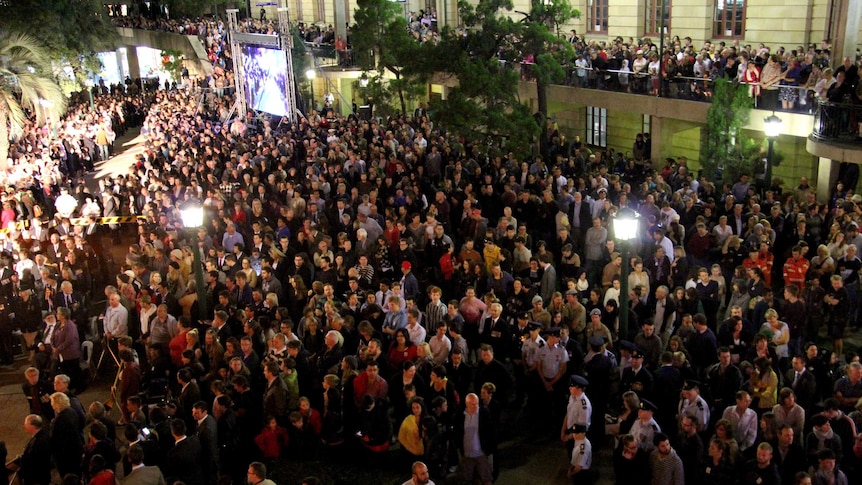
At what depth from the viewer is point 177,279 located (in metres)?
13.2

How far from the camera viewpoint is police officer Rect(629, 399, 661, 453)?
26.3ft

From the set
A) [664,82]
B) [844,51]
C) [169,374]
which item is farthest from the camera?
[664,82]

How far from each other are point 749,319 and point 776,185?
700 centimetres

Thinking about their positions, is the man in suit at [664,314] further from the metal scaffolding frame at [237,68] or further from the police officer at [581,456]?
the metal scaffolding frame at [237,68]

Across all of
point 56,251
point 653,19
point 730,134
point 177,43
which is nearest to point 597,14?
point 653,19

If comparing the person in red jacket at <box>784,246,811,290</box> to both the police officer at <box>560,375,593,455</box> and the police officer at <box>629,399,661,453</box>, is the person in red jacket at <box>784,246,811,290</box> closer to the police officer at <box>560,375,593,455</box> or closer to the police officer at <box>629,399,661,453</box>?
the police officer at <box>560,375,593,455</box>

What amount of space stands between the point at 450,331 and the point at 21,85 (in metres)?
20.1

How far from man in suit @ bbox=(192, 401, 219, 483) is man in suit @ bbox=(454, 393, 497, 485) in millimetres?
2386

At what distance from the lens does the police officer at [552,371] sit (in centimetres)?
970

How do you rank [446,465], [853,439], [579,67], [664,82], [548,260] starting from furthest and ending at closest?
[579,67]
[664,82]
[548,260]
[446,465]
[853,439]

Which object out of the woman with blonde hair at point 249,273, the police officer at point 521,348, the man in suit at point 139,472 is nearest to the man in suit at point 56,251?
the woman with blonde hair at point 249,273

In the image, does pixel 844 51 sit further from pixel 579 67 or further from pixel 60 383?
pixel 60 383

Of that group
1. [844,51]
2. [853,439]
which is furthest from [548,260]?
[844,51]

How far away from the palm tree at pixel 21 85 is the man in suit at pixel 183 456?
18615 mm
